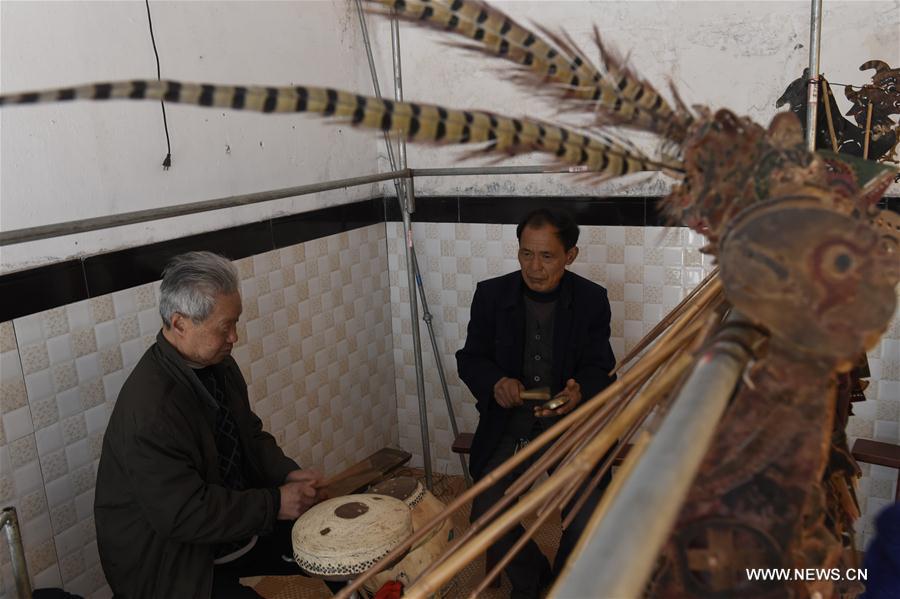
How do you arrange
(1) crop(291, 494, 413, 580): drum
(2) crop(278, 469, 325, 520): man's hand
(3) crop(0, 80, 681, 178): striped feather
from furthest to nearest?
(2) crop(278, 469, 325, 520): man's hand
(1) crop(291, 494, 413, 580): drum
(3) crop(0, 80, 681, 178): striped feather

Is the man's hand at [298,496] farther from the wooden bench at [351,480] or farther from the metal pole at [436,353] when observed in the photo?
the metal pole at [436,353]

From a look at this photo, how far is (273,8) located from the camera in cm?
272

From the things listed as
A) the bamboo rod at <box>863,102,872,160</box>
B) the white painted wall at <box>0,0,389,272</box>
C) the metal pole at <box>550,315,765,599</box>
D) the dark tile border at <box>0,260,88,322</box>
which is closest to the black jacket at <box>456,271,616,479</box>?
the white painted wall at <box>0,0,389,272</box>

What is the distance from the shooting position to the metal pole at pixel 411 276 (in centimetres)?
306

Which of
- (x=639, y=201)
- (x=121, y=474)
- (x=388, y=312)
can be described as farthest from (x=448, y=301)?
(x=121, y=474)

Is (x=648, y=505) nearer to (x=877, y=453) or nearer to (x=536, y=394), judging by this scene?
(x=536, y=394)

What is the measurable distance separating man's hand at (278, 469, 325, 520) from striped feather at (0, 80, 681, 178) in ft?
5.55

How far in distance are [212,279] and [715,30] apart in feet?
6.59

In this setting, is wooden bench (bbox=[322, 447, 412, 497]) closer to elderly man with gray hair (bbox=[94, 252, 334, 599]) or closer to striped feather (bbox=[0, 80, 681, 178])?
elderly man with gray hair (bbox=[94, 252, 334, 599])

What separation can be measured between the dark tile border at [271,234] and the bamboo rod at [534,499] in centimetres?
177

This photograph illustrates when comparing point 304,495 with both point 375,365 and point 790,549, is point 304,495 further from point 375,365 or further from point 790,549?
point 790,549

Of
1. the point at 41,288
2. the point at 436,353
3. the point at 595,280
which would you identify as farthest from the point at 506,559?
the point at 436,353

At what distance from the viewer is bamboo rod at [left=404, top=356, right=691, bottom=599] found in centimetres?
53

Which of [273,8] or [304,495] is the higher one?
[273,8]
